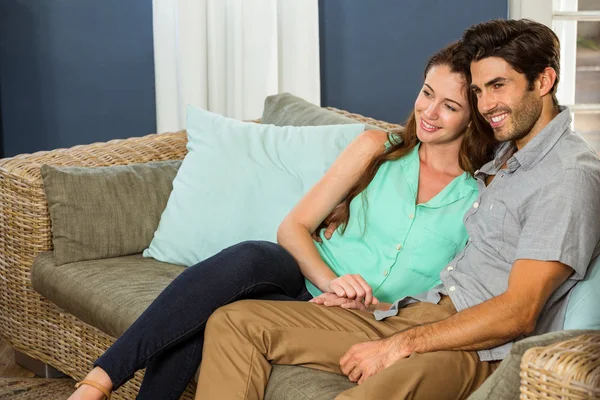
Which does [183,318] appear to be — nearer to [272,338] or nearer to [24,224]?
[272,338]

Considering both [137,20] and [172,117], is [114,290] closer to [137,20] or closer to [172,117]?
[172,117]

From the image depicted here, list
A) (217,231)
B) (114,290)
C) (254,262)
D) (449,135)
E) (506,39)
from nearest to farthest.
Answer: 1. (506,39)
2. (254,262)
3. (449,135)
4. (114,290)
5. (217,231)

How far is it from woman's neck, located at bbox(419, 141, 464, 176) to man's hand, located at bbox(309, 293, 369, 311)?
405 millimetres

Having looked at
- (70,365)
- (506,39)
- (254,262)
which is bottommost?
(70,365)

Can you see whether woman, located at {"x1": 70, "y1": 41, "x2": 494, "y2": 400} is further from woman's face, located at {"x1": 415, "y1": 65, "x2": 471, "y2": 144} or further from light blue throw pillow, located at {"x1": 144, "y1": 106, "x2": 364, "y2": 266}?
light blue throw pillow, located at {"x1": 144, "y1": 106, "x2": 364, "y2": 266}

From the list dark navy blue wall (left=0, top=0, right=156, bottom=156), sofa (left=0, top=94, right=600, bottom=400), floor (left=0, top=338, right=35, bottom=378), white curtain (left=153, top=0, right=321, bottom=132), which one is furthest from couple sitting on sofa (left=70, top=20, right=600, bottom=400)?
dark navy blue wall (left=0, top=0, right=156, bottom=156)

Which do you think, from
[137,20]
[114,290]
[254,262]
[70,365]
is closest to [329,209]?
[254,262]

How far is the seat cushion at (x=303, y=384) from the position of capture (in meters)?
1.70

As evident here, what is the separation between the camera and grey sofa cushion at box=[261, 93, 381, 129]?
2699 millimetres

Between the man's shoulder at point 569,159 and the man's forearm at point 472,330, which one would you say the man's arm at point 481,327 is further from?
the man's shoulder at point 569,159

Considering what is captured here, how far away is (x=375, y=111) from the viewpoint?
3707 mm

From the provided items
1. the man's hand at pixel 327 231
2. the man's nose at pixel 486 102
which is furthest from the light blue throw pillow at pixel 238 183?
the man's nose at pixel 486 102

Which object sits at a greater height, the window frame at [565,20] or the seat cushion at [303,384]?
the window frame at [565,20]

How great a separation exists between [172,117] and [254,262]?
160 centimetres
